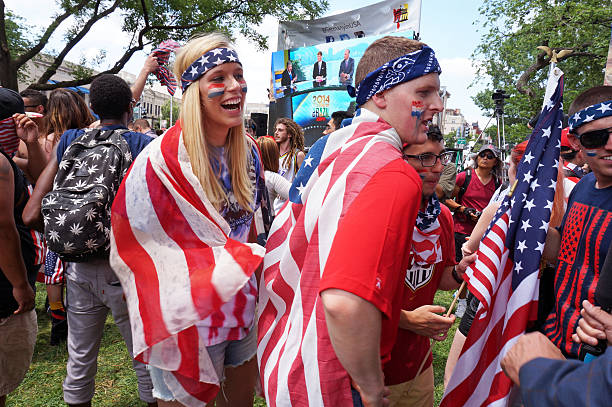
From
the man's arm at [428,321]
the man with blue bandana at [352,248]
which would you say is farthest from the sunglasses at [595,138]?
the man's arm at [428,321]

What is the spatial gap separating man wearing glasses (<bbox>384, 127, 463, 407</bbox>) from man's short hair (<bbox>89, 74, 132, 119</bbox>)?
201 centimetres

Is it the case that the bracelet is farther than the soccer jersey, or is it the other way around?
the bracelet

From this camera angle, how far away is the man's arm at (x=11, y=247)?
2535 millimetres

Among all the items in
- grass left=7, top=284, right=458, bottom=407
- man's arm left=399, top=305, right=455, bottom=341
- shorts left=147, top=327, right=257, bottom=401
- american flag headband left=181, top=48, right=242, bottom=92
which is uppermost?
american flag headband left=181, top=48, right=242, bottom=92

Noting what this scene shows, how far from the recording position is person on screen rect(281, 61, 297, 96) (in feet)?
42.9

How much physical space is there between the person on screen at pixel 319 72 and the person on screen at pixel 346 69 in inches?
20.1

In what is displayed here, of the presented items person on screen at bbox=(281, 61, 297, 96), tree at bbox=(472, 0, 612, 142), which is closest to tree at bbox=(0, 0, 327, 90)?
person on screen at bbox=(281, 61, 297, 96)

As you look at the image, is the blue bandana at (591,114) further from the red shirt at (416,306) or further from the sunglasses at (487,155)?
the sunglasses at (487,155)

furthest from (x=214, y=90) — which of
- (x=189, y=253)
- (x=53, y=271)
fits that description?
(x=53, y=271)

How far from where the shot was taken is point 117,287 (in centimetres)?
274

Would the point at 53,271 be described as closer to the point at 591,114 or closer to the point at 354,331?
the point at 354,331

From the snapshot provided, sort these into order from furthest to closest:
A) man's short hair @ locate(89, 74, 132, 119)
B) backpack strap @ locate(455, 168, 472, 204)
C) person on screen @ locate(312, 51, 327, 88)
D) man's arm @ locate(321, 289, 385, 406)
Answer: person on screen @ locate(312, 51, 327, 88) < backpack strap @ locate(455, 168, 472, 204) < man's short hair @ locate(89, 74, 132, 119) < man's arm @ locate(321, 289, 385, 406)

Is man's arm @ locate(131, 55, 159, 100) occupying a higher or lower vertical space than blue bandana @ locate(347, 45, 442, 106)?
higher

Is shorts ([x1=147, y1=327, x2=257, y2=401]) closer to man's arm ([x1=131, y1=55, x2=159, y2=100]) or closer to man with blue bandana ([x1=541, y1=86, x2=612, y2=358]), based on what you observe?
man with blue bandana ([x1=541, y1=86, x2=612, y2=358])
